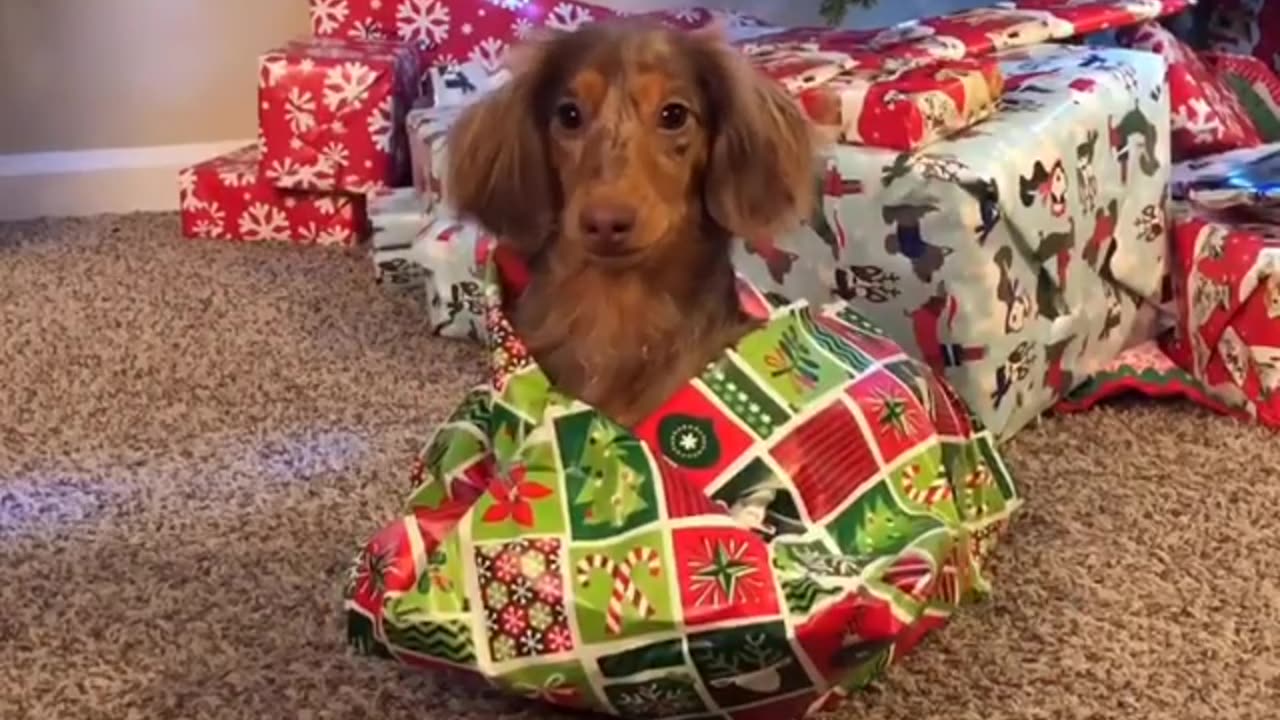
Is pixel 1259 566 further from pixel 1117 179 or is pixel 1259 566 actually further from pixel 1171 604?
pixel 1117 179

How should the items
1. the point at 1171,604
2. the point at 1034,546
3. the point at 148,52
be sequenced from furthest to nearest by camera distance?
the point at 148,52, the point at 1034,546, the point at 1171,604

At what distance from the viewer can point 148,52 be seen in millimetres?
2668

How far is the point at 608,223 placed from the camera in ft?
4.05

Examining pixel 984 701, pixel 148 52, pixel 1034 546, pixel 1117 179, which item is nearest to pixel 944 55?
pixel 1117 179

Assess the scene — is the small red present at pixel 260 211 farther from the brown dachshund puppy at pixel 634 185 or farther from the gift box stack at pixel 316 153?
the brown dachshund puppy at pixel 634 185

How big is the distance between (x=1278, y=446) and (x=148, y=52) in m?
1.84

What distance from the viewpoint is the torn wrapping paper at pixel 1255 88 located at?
2.33 meters

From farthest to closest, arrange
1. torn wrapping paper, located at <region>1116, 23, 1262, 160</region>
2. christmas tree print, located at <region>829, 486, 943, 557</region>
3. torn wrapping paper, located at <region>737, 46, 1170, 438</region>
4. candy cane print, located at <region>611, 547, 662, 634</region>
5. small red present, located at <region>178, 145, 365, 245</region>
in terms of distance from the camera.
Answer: small red present, located at <region>178, 145, 365, 245</region>
torn wrapping paper, located at <region>1116, 23, 1262, 160</region>
torn wrapping paper, located at <region>737, 46, 1170, 438</region>
christmas tree print, located at <region>829, 486, 943, 557</region>
candy cane print, located at <region>611, 547, 662, 634</region>

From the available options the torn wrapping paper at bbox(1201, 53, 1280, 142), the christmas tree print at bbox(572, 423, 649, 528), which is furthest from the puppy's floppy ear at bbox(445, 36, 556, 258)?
the torn wrapping paper at bbox(1201, 53, 1280, 142)

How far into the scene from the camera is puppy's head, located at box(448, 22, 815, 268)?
131 centimetres

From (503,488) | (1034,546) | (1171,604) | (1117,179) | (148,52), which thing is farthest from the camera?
(148,52)

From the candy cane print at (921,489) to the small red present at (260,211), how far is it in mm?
1348

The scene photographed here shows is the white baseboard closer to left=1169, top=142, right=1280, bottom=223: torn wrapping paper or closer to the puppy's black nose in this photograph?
left=1169, top=142, right=1280, bottom=223: torn wrapping paper

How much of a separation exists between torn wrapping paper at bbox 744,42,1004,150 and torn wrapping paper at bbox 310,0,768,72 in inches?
18.7
